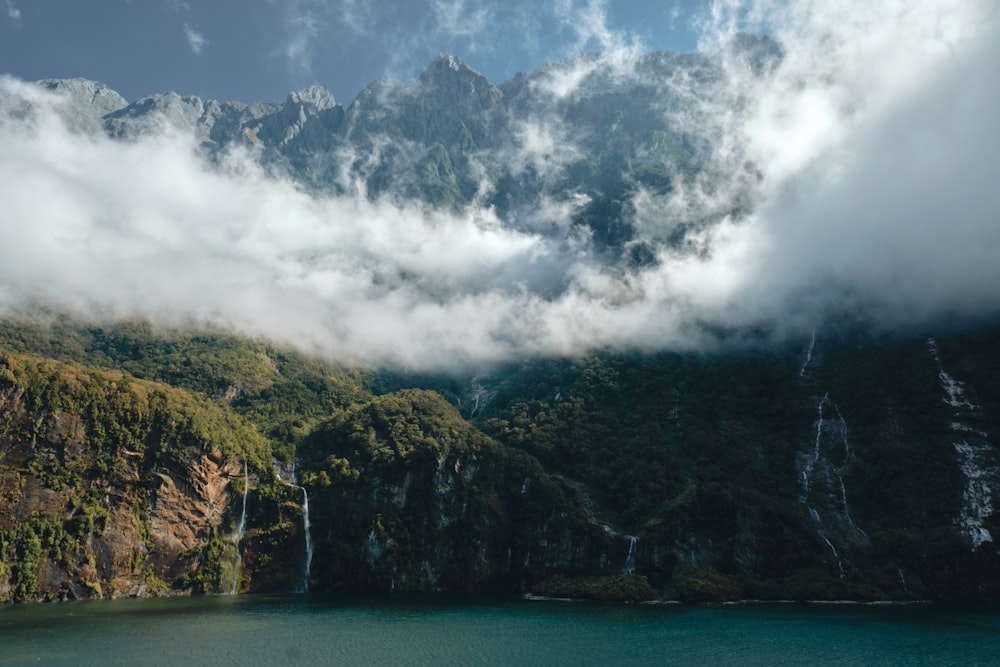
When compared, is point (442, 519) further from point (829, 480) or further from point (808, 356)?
point (808, 356)

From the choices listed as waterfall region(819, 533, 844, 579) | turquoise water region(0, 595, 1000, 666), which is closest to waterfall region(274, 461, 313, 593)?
turquoise water region(0, 595, 1000, 666)

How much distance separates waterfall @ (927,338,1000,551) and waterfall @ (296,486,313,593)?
417ft

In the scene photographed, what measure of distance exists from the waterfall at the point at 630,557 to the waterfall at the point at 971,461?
60634mm

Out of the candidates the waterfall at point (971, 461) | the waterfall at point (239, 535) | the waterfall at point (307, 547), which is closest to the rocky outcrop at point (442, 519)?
the waterfall at point (307, 547)

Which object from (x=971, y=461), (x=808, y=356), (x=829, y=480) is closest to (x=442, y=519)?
(x=829, y=480)

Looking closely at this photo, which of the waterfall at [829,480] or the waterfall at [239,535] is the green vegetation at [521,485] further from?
the waterfall at [239,535]

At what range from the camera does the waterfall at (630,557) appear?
129 meters

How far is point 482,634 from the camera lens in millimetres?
80812

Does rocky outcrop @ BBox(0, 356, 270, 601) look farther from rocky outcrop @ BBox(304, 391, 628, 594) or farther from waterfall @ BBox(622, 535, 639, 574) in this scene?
waterfall @ BBox(622, 535, 639, 574)

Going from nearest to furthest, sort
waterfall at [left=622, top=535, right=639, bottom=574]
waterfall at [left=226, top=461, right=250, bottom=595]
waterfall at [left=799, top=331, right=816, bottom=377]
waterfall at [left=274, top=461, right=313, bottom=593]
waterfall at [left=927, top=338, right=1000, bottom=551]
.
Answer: waterfall at [left=927, top=338, right=1000, bottom=551] → waterfall at [left=226, top=461, right=250, bottom=595] → waterfall at [left=622, top=535, right=639, bottom=574] → waterfall at [left=274, top=461, right=313, bottom=593] → waterfall at [left=799, top=331, right=816, bottom=377]

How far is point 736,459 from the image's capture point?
15075 centimetres

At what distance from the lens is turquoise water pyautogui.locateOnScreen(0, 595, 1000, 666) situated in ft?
219

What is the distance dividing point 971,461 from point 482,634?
111033 millimetres

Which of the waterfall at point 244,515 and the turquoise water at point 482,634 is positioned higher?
the waterfall at point 244,515
